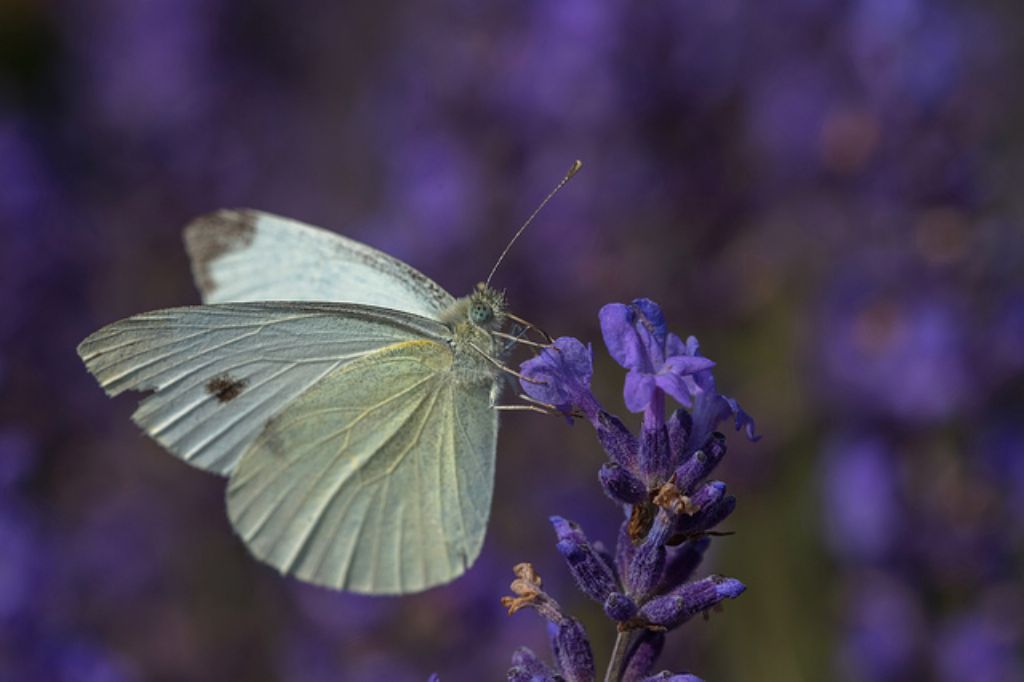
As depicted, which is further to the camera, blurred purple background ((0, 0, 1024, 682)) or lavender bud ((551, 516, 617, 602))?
blurred purple background ((0, 0, 1024, 682))

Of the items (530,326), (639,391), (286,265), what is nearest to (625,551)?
(639,391)

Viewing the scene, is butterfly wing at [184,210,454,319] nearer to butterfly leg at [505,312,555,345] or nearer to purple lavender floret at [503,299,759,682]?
butterfly leg at [505,312,555,345]

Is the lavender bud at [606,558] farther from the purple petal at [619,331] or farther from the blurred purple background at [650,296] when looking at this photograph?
the blurred purple background at [650,296]

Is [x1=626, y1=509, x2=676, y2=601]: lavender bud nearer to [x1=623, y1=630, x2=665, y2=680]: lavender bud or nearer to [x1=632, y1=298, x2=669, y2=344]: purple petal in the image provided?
[x1=623, y1=630, x2=665, y2=680]: lavender bud

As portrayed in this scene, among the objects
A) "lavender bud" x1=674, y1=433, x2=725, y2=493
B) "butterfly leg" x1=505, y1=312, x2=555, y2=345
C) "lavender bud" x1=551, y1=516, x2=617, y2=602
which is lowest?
"lavender bud" x1=551, y1=516, x2=617, y2=602

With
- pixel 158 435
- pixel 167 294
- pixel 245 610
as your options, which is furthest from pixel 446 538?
pixel 167 294

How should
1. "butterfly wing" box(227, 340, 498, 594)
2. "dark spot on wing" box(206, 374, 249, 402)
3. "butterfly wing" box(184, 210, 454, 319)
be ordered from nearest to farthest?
"butterfly wing" box(227, 340, 498, 594), "dark spot on wing" box(206, 374, 249, 402), "butterfly wing" box(184, 210, 454, 319)

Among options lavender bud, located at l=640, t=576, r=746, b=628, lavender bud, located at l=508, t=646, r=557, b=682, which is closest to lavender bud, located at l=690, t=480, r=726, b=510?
lavender bud, located at l=640, t=576, r=746, b=628

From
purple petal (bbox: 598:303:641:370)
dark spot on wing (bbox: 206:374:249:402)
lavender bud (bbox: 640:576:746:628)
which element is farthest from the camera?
dark spot on wing (bbox: 206:374:249:402)

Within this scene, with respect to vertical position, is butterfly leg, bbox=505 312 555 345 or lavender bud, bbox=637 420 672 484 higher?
butterfly leg, bbox=505 312 555 345
